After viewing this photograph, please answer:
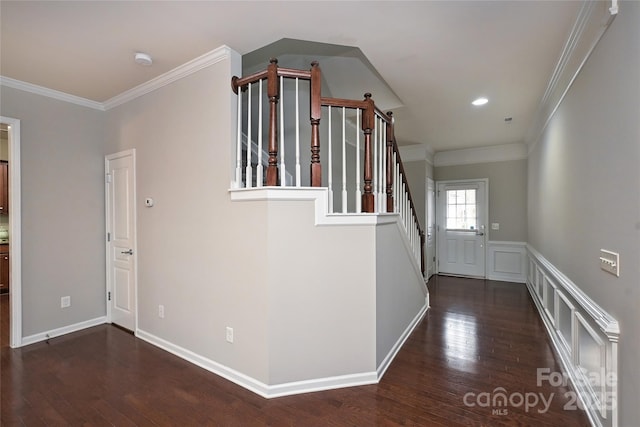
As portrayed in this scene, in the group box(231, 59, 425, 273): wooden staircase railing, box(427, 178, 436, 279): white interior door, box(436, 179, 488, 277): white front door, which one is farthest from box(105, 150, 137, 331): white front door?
box(436, 179, 488, 277): white front door

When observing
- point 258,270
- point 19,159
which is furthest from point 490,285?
point 19,159

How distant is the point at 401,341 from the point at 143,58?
3598 mm

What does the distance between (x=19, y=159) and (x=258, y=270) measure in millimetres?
2911

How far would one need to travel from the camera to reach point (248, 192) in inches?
89.7

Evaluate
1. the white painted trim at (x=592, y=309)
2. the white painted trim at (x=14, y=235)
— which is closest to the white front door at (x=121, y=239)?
the white painted trim at (x=14, y=235)

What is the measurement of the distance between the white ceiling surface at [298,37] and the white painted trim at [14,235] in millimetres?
631

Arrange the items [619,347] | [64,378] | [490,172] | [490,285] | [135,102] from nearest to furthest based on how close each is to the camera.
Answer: [619,347], [64,378], [135,102], [490,285], [490,172]

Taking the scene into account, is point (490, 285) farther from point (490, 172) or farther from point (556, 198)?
point (556, 198)

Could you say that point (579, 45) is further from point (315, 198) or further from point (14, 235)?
point (14, 235)

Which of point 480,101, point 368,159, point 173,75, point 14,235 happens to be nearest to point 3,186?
point 14,235

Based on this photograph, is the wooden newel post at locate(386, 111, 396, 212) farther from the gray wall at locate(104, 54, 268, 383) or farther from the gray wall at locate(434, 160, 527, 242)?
the gray wall at locate(434, 160, 527, 242)

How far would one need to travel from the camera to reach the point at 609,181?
164 centimetres

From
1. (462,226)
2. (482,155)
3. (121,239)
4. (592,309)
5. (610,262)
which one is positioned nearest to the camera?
(610,262)

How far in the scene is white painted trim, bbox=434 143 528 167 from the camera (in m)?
5.66
